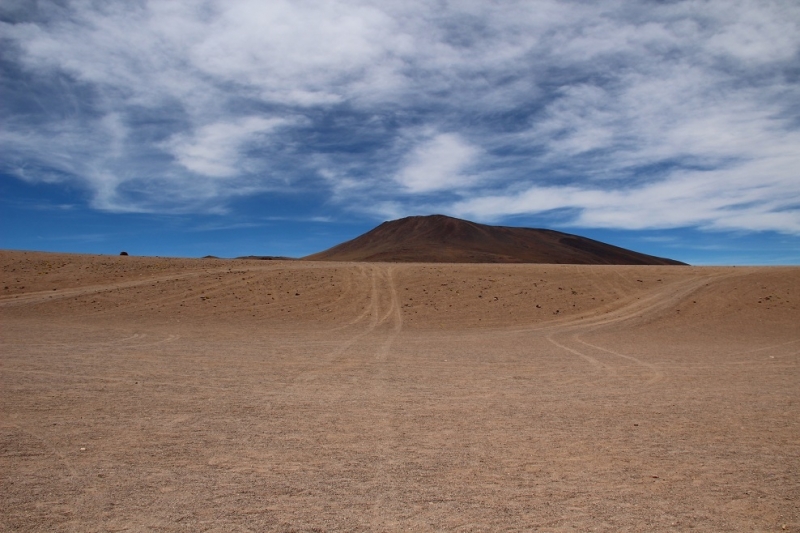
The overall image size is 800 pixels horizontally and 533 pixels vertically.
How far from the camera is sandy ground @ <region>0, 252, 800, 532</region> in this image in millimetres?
4805

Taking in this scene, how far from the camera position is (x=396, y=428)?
7410 mm

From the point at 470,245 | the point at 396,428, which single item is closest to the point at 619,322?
the point at 396,428

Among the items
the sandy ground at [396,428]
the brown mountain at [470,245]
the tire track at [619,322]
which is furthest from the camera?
the brown mountain at [470,245]

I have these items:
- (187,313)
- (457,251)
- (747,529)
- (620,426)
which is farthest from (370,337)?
(457,251)

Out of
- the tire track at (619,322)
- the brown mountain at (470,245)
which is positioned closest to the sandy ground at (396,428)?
the tire track at (619,322)

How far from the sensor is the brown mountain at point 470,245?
5025 inches

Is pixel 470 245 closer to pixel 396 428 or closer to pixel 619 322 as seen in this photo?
pixel 619 322

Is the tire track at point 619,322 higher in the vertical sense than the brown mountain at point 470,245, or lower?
lower

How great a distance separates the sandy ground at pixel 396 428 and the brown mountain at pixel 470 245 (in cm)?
9821

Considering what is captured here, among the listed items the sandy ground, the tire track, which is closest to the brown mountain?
the tire track

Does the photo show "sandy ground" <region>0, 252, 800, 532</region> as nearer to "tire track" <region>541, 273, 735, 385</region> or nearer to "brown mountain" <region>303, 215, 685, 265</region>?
"tire track" <region>541, 273, 735, 385</region>

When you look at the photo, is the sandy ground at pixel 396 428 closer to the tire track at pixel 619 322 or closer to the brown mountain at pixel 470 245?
the tire track at pixel 619 322

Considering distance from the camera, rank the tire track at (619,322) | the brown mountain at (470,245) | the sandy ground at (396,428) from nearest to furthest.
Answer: the sandy ground at (396,428) → the tire track at (619,322) → the brown mountain at (470,245)

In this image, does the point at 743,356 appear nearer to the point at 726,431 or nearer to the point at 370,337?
the point at 726,431
